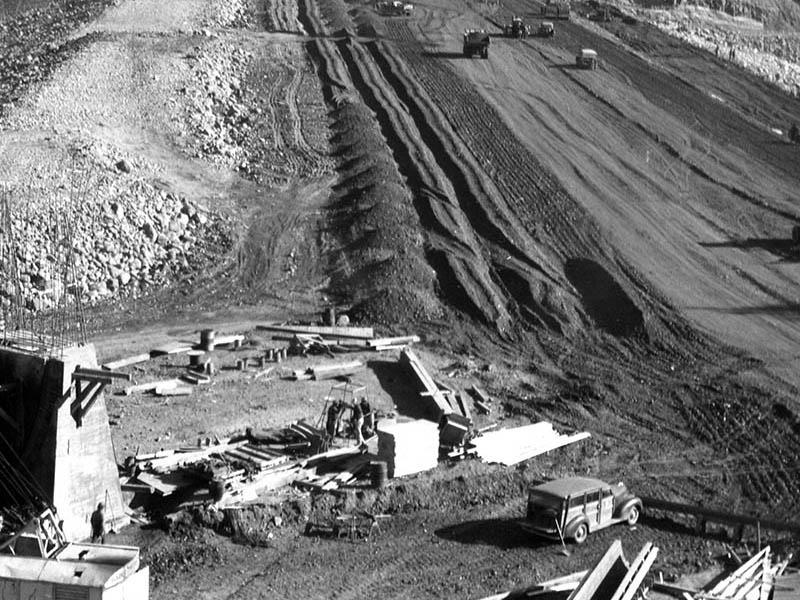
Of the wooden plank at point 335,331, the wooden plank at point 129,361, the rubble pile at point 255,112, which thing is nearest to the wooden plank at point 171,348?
the wooden plank at point 129,361

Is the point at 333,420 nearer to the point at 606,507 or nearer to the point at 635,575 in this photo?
the point at 606,507

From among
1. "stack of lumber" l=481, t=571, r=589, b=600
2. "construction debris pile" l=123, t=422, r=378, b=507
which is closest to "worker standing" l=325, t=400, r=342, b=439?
"construction debris pile" l=123, t=422, r=378, b=507

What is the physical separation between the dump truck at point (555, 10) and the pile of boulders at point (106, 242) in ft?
112

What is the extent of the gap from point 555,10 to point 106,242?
3980 cm

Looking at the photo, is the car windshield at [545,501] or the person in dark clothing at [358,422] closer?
the car windshield at [545,501]

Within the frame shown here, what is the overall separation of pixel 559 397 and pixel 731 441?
375 cm

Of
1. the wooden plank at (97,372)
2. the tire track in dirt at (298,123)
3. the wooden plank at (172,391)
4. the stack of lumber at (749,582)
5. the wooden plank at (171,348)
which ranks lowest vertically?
the wooden plank at (171,348)

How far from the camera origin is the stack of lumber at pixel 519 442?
2638 centimetres

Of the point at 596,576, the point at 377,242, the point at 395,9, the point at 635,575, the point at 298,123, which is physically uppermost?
the point at 395,9

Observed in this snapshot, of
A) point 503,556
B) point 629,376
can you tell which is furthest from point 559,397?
point 503,556

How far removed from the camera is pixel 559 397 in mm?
29891

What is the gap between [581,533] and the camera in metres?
23.4

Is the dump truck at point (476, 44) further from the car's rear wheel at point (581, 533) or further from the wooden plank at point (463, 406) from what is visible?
the car's rear wheel at point (581, 533)

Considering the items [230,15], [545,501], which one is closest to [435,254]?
[545,501]
